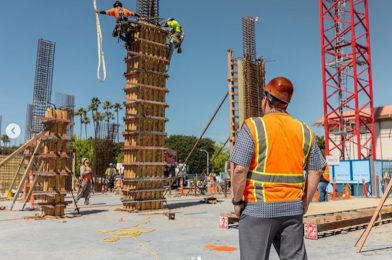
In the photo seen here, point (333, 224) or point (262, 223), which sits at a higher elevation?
point (262, 223)

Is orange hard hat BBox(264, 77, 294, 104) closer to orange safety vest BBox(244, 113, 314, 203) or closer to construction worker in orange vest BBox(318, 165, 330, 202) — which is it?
orange safety vest BBox(244, 113, 314, 203)

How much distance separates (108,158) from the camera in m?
37.3

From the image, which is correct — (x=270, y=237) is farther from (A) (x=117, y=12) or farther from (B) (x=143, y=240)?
(A) (x=117, y=12)

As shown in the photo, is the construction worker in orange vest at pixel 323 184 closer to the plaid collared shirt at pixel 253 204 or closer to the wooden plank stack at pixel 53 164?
the wooden plank stack at pixel 53 164

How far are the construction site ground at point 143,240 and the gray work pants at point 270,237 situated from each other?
240cm

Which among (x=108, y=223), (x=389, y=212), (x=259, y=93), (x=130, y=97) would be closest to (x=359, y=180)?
(x=259, y=93)

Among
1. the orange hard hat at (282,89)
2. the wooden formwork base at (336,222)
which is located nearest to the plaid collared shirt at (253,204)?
the orange hard hat at (282,89)

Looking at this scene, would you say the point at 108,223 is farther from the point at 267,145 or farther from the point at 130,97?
the point at 267,145

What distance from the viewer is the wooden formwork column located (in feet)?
48.1

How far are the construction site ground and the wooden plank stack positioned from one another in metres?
0.68

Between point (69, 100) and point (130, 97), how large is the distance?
144 ft

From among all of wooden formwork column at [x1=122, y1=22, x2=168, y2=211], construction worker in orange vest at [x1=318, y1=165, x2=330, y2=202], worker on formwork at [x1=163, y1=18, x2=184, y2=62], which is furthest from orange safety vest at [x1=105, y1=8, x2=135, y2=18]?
construction worker in orange vest at [x1=318, y1=165, x2=330, y2=202]

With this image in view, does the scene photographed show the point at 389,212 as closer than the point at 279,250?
No

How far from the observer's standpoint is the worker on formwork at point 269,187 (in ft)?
9.94
